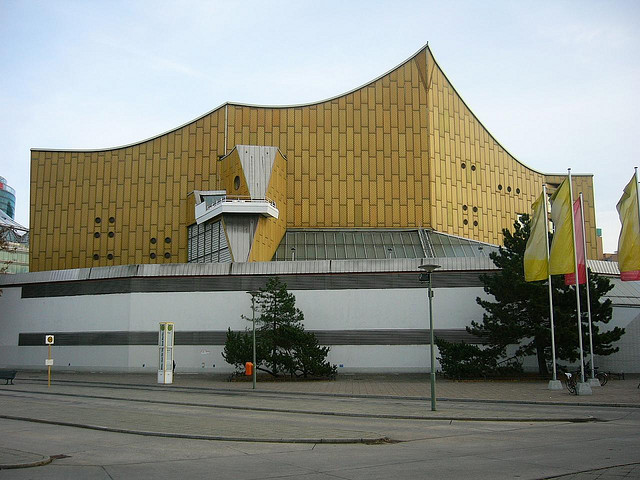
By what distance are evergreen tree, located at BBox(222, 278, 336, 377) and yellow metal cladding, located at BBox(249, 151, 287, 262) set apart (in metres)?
7.11

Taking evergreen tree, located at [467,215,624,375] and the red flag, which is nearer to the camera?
the red flag

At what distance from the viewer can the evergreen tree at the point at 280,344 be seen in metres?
37.8

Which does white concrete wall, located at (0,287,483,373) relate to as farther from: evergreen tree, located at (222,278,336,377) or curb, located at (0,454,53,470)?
curb, located at (0,454,53,470)

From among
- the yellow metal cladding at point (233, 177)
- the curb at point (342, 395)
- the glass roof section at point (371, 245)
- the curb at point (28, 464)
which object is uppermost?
the yellow metal cladding at point (233, 177)

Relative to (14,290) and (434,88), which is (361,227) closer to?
(434,88)

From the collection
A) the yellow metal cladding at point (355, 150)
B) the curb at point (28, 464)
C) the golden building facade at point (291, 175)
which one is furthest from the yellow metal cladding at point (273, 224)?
the curb at point (28, 464)

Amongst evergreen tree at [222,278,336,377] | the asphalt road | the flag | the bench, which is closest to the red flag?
the flag

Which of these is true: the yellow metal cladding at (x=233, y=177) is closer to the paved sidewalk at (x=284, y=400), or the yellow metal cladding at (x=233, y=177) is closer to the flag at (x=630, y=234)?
the paved sidewalk at (x=284, y=400)

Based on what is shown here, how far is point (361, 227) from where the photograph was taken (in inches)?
2036

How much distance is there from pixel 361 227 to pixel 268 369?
15587mm

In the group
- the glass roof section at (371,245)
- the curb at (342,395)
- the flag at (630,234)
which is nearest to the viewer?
the curb at (342,395)

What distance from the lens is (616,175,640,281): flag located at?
2619 cm

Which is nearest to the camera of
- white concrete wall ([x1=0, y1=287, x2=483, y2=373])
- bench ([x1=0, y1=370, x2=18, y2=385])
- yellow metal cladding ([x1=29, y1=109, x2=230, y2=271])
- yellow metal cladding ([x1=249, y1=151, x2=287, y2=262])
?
bench ([x1=0, y1=370, x2=18, y2=385])

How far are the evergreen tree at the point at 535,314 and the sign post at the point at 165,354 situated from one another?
666 inches
